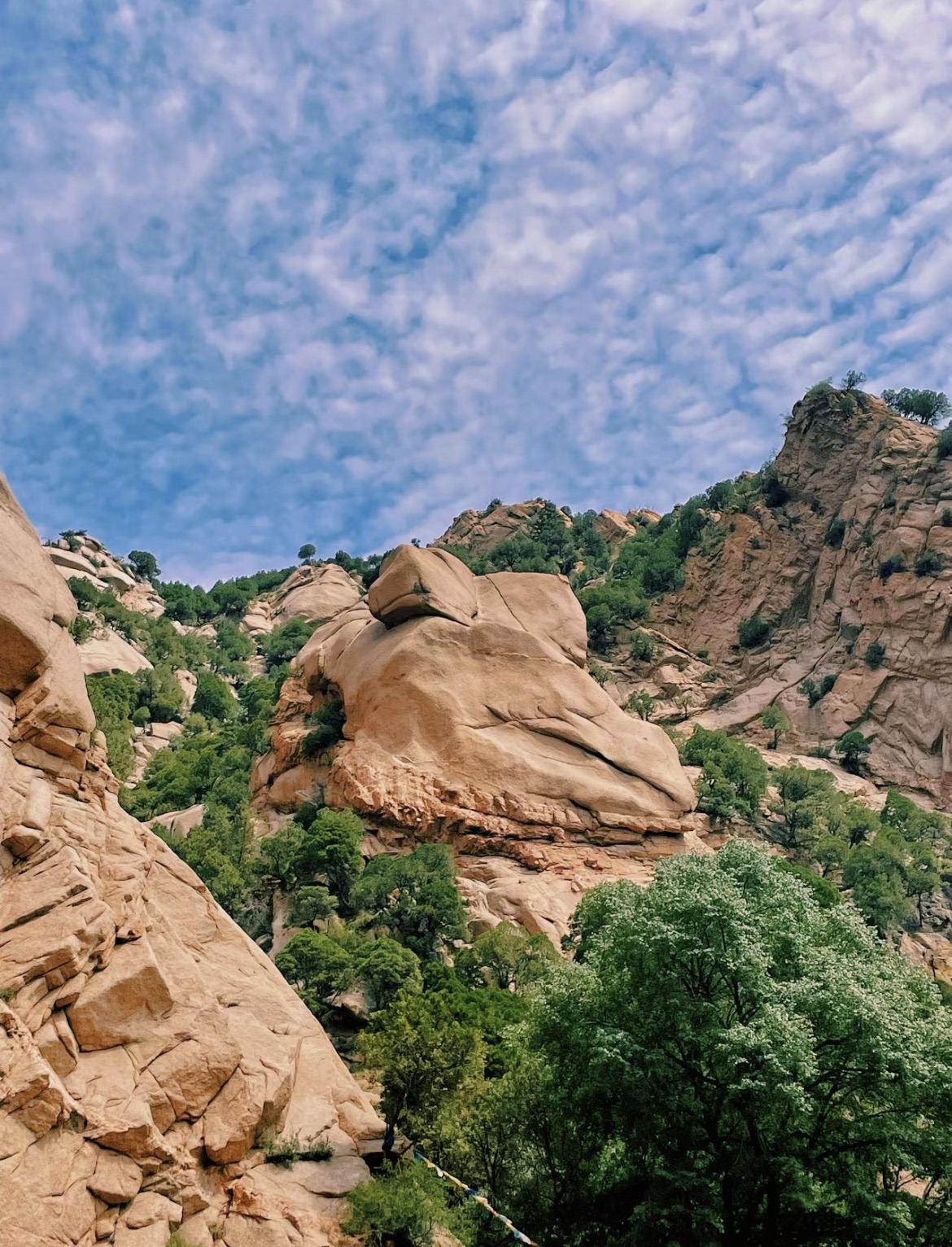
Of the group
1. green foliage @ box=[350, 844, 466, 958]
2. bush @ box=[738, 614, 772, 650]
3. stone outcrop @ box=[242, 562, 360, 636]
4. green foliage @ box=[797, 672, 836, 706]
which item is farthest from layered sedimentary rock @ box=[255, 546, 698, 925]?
stone outcrop @ box=[242, 562, 360, 636]

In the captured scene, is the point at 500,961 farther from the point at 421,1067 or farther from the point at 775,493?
the point at 775,493

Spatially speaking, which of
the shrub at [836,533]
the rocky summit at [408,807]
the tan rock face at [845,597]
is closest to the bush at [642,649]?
the rocky summit at [408,807]

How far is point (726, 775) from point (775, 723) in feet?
57.9

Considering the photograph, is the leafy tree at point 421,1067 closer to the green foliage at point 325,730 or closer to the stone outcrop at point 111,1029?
the stone outcrop at point 111,1029

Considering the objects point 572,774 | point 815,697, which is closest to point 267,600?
point 815,697

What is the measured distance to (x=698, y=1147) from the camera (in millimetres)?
16219

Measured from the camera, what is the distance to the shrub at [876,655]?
2891 inches

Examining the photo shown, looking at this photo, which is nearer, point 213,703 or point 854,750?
point 854,750

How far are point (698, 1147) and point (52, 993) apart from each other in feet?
38.8

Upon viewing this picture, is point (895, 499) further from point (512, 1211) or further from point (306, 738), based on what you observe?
point (512, 1211)

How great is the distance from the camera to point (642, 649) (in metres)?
82.0

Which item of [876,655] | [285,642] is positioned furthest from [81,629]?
[876,655]

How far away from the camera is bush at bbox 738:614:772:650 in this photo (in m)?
85.7

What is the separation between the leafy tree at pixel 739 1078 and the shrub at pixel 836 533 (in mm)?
74671
